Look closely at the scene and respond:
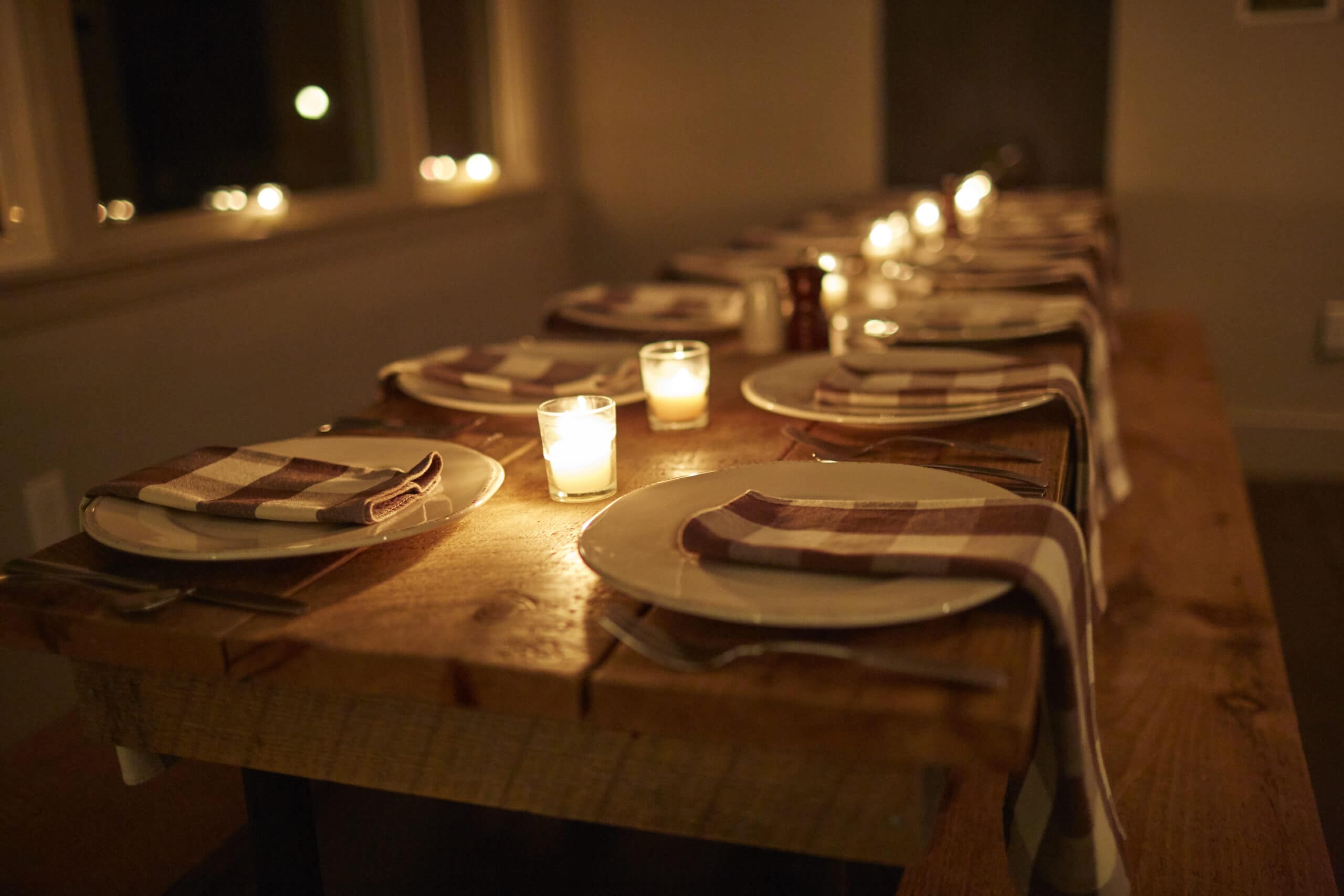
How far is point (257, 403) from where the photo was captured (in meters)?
2.38

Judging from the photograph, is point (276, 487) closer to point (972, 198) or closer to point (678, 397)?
point (678, 397)

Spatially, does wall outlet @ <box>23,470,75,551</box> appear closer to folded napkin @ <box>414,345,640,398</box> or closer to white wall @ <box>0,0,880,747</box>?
white wall @ <box>0,0,880,747</box>

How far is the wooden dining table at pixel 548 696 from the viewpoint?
598mm

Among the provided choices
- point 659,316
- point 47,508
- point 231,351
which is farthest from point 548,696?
point 231,351

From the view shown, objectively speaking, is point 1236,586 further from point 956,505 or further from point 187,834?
point 187,834

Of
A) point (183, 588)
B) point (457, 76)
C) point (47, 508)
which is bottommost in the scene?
point (47, 508)

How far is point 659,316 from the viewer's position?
5.54ft

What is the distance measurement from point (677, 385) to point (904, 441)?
23 cm

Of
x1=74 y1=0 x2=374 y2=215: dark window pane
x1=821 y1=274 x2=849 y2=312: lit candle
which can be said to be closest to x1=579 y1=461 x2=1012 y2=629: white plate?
x1=821 y1=274 x2=849 y2=312: lit candle

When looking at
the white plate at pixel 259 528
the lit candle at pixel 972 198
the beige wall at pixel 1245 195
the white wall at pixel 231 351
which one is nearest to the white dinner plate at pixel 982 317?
the white plate at pixel 259 528

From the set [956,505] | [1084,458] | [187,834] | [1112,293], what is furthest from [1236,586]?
[187,834]

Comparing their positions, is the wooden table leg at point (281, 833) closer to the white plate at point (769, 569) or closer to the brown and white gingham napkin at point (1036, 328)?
the white plate at point (769, 569)

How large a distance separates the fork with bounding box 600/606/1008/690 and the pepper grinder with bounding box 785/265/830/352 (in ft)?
2.87

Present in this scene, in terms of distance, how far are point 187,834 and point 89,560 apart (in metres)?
0.72
